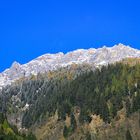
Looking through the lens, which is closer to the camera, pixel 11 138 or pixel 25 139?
pixel 11 138

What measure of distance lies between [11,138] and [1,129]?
63.1 ft

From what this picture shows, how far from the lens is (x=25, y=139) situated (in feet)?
643

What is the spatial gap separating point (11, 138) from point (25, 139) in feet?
64.6

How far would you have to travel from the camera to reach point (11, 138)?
6969 inches

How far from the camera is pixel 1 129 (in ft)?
640

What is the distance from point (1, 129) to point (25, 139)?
10.7 metres

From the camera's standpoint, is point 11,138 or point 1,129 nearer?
point 11,138
